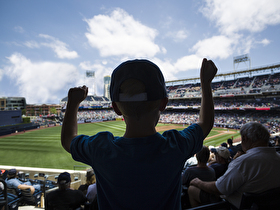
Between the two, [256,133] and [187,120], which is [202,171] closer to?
[256,133]

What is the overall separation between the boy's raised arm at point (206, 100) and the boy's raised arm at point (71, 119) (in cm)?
91

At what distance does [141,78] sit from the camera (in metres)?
0.92

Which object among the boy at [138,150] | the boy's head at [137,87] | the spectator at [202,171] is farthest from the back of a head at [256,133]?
the boy's head at [137,87]

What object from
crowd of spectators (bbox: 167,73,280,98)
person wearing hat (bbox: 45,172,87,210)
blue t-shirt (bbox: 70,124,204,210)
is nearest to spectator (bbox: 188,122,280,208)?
blue t-shirt (bbox: 70,124,204,210)

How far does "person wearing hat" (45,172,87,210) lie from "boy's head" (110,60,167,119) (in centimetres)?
274

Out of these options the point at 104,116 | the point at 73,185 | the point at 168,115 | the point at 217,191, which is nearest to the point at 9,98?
the point at 104,116

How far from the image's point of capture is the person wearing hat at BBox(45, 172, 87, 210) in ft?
9.08

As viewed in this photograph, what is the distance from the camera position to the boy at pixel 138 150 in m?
0.84

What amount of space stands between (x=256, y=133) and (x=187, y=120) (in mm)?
35625

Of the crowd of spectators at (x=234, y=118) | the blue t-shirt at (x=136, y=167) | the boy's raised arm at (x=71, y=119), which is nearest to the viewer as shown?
the blue t-shirt at (x=136, y=167)

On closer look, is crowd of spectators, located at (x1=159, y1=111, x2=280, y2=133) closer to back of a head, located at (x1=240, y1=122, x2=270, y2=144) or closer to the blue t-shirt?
back of a head, located at (x1=240, y1=122, x2=270, y2=144)

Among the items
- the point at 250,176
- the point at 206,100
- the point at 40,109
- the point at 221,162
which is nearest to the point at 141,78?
the point at 206,100

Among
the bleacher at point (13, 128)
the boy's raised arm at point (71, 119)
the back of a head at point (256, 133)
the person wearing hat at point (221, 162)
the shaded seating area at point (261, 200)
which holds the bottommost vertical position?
the bleacher at point (13, 128)

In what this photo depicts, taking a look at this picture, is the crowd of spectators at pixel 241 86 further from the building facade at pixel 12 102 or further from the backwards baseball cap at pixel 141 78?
the building facade at pixel 12 102
